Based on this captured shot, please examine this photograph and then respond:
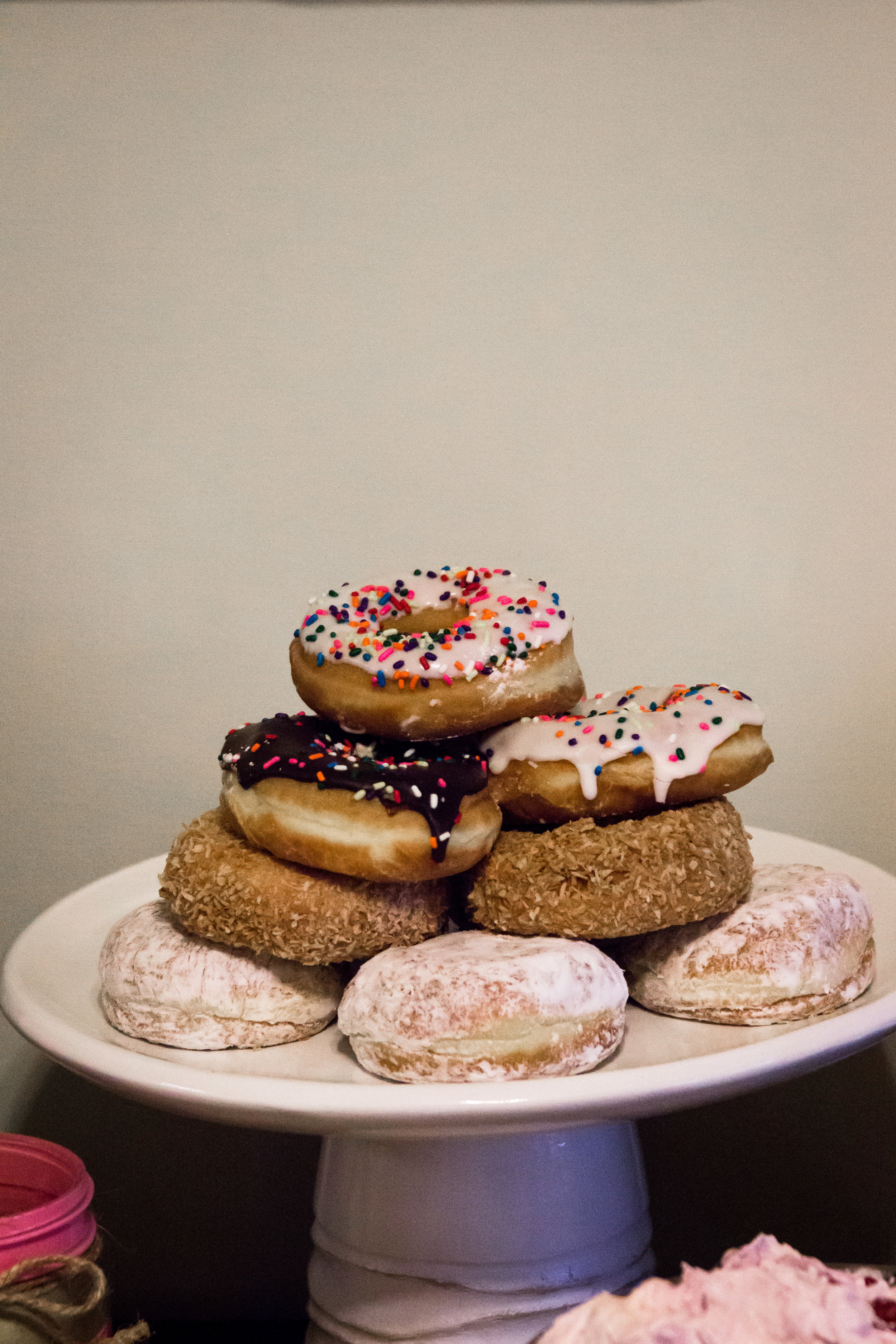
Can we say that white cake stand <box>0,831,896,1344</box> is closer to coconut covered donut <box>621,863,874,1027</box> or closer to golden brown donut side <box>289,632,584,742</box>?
coconut covered donut <box>621,863,874,1027</box>

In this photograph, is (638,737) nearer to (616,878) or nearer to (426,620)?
(616,878)

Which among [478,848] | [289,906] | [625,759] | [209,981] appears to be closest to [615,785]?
[625,759]

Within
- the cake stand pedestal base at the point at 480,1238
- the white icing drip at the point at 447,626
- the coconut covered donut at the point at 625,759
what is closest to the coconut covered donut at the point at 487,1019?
the cake stand pedestal base at the point at 480,1238

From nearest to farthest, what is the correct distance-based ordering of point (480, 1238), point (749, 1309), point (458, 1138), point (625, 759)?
1. point (749, 1309)
2. point (458, 1138)
3. point (480, 1238)
4. point (625, 759)

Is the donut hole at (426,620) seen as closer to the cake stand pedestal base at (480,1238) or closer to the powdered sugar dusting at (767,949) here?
the powdered sugar dusting at (767,949)

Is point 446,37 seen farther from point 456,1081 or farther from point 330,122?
point 456,1081

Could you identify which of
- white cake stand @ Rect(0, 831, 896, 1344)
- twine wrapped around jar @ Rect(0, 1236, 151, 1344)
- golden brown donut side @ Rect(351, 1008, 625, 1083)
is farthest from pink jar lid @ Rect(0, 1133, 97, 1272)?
golden brown donut side @ Rect(351, 1008, 625, 1083)
